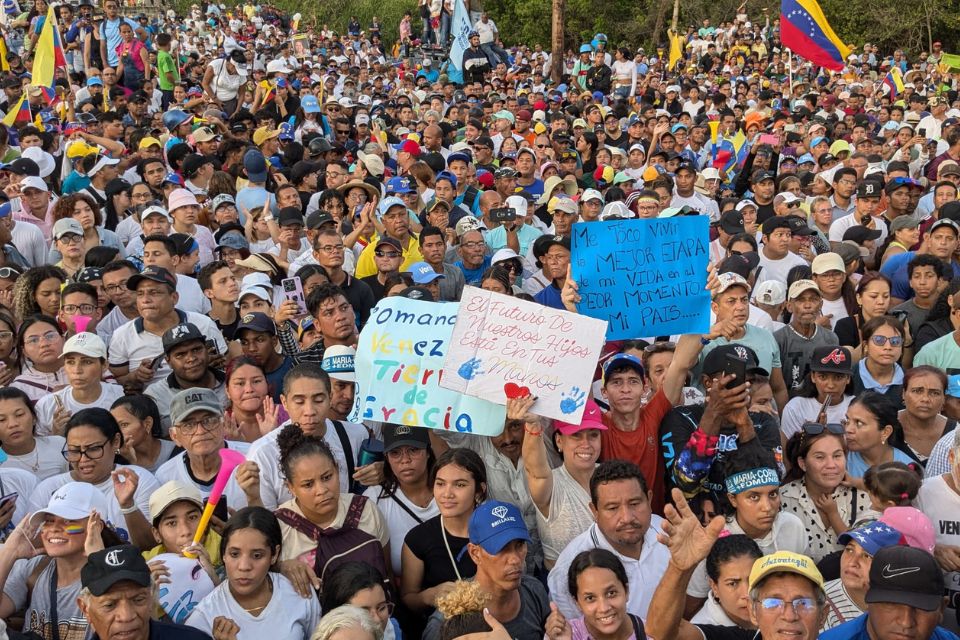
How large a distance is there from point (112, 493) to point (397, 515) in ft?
4.80

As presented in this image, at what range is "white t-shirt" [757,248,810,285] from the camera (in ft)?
28.7

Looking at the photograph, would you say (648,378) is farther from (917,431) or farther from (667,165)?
(667,165)

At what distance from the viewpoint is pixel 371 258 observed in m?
8.44

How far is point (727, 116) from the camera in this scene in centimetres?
1568

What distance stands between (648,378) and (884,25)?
3129 centimetres

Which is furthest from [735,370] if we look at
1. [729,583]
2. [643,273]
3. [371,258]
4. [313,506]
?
[371,258]

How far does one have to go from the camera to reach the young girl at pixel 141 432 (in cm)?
545

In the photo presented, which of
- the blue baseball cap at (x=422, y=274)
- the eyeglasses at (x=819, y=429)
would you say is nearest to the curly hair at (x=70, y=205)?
the blue baseball cap at (x=422, y=274)

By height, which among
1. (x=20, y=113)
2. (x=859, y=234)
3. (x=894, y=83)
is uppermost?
(x=894, y=83)

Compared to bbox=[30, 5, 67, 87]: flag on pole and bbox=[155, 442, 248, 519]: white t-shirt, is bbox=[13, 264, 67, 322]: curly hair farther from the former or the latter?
bbox=[30, 5, 67, 87]: flag on pole

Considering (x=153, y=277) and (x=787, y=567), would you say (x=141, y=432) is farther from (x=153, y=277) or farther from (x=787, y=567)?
(x=787, y=567)

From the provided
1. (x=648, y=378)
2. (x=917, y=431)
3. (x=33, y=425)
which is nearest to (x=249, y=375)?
(x=33, y=425)

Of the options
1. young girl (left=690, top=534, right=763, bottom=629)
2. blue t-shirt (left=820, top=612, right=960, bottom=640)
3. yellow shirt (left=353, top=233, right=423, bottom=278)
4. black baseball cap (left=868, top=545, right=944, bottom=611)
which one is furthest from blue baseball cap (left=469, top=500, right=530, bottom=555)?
yellow shirt (left=353, top=233, right=423, bottom=278)

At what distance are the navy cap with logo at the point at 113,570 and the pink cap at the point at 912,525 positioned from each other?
3.28 metres
